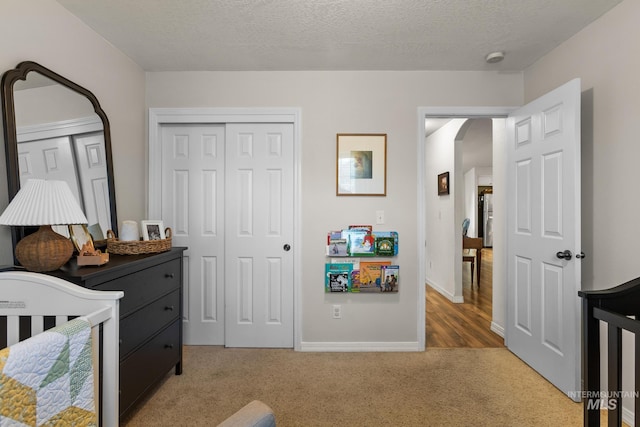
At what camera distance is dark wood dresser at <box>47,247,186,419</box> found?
151cm

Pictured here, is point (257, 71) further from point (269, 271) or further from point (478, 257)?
point (478, 257)

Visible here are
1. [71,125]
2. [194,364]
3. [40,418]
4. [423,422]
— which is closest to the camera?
[40,418]

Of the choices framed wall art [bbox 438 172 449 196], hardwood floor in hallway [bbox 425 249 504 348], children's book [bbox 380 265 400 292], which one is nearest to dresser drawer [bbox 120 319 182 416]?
children's book [bbox 380 265 400 292]

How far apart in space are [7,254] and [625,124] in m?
3.42

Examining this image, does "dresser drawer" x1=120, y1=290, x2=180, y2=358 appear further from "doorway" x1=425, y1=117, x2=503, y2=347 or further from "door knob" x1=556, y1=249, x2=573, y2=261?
"door knob" x1=556, y1=249, x2=573, y2=261

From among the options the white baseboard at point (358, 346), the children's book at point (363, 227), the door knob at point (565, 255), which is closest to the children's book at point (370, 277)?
the children's book at point (363, 227)

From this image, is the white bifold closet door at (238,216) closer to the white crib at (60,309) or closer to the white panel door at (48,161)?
the white panel door at (48,161)

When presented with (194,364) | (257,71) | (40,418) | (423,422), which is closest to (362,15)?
(257,71)

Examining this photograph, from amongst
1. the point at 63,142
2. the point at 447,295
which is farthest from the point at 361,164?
the point at 447,295

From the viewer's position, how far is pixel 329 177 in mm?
2672

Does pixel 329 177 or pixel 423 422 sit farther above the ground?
pixel 329 177

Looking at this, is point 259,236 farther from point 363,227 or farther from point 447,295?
point 447,295

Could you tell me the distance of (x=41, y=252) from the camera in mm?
1380

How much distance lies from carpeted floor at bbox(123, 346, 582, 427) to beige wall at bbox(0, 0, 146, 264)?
4.27 ft
